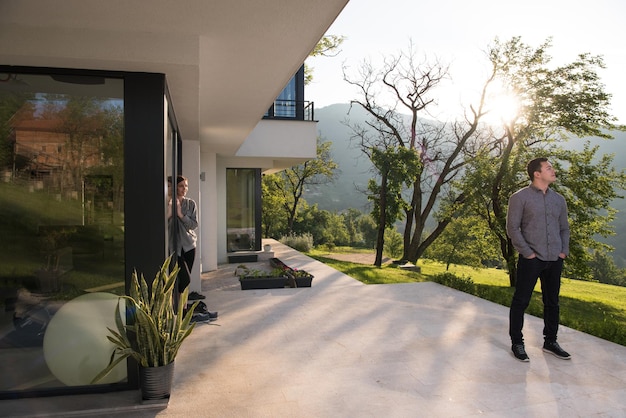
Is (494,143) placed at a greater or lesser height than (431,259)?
greater

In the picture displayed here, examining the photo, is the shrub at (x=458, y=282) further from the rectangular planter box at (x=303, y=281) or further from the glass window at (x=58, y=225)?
the glass window at (x=58, y=225)

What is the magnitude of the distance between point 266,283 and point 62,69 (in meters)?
5.21

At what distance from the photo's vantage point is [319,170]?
2934 cm

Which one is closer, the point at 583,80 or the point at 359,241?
the point at 583,80

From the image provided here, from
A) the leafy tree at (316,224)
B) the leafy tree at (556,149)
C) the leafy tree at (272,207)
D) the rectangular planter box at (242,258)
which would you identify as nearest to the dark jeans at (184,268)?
the rectangular planter box at (242,258)

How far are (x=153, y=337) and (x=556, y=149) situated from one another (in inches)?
624

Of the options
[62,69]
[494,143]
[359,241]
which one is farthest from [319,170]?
[359,241]

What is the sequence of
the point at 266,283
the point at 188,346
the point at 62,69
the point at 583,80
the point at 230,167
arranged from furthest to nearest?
the point at 583,80, the point at 230,167, the point at 266,283, the point at 188,346, the point at 62,69

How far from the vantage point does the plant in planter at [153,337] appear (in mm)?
3234

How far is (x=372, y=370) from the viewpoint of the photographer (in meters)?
4.06

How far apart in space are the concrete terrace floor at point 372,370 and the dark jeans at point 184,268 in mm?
591

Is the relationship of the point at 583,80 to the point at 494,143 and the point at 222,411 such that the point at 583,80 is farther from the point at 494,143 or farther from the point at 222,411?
the point at 222,411

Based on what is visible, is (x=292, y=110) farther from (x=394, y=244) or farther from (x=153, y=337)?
(x=394, y=244)

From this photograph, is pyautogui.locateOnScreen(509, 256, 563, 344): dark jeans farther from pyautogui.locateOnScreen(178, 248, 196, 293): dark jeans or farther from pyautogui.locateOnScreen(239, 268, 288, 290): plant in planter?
pyautogui.locateOnScreen(239, 268, 288, 290): plant in planter
